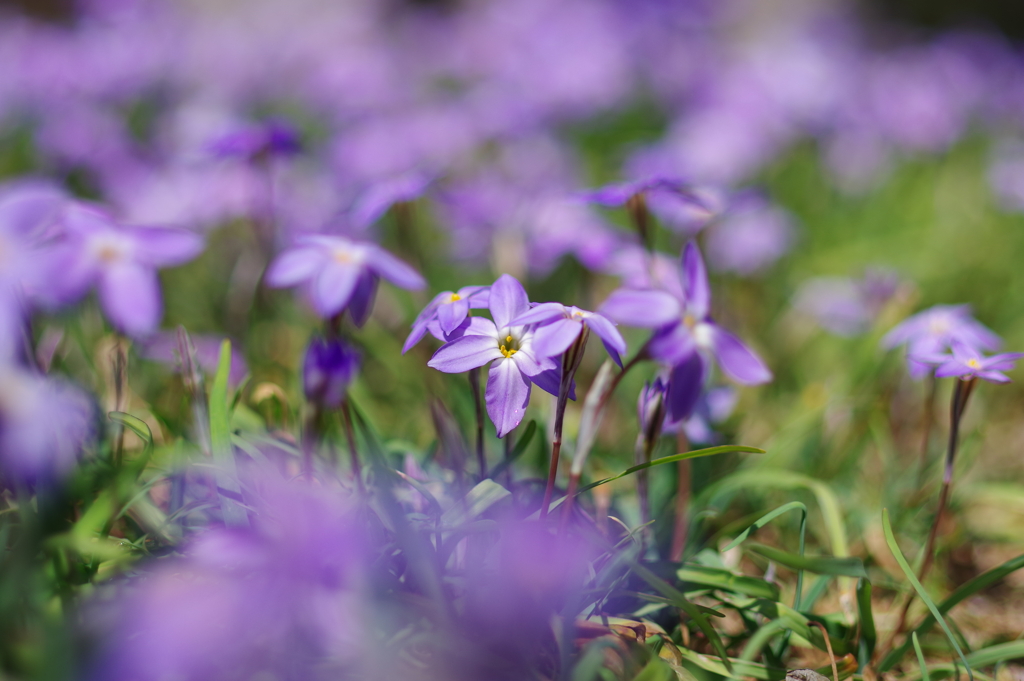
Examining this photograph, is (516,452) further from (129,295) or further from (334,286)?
(129,295)

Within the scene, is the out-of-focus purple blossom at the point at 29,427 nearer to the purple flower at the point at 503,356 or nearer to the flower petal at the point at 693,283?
the purple flower at the point at 503,356

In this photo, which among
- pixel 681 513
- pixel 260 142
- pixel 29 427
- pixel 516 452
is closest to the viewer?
pixel 29 427

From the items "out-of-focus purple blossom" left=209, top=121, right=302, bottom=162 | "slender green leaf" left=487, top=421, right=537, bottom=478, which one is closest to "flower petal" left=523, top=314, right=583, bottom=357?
"slender green leaf" left=487, top=421, right=537, bottom=478

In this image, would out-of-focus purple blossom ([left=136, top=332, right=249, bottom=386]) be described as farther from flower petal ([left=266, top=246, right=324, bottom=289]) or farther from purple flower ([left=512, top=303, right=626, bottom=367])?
purple flower ([left=512, top=303, right=626, bottom=367])

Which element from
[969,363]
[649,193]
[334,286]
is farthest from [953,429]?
[334,286]

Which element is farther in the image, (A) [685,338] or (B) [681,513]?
(B) [681,513]

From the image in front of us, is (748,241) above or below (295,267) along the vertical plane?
below

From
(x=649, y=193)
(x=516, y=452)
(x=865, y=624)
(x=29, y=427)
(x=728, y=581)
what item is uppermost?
(x=649, y=193)
